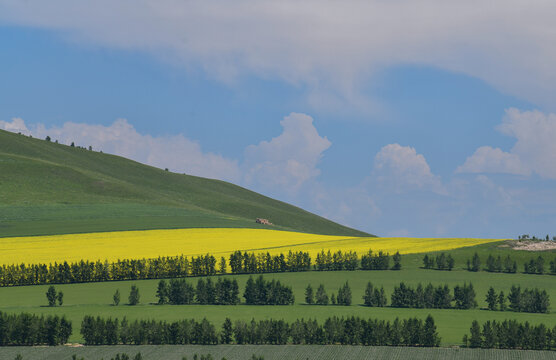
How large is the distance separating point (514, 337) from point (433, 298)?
20768mm

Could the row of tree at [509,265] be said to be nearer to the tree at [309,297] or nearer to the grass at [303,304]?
the grass at [303,304]

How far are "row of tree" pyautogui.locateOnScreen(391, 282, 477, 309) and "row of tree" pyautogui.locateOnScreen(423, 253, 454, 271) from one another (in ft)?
75.9

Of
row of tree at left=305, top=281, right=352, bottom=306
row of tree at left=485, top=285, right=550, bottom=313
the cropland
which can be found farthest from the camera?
row of tree at left=305, top=281, right=352, bottom=306

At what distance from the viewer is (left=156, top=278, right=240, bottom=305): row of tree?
8425 centimetres

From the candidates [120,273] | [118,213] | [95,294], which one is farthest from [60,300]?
[118,213]

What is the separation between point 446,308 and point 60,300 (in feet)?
141

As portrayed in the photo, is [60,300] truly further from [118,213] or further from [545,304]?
[118,213]

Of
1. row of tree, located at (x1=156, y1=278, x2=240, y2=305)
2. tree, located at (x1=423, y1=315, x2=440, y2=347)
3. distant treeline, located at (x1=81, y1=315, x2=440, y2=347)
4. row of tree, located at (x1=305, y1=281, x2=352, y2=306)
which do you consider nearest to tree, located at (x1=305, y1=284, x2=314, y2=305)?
row of tree, located at (x1=305, y1=281, x2=352, y2=306)

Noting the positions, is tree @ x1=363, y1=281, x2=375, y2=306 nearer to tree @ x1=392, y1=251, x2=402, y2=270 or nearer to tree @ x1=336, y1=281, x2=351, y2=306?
tree @ x1=336, y1=281, x2=351, y2=306

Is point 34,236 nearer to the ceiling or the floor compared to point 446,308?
nearer to the ceiling

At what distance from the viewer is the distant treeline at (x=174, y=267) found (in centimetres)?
9750

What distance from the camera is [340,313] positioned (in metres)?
77.1

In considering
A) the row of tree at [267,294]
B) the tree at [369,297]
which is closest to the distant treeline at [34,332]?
the row of tree at [267,294]

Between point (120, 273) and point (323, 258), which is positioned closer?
point (120, 273)
